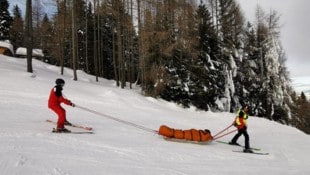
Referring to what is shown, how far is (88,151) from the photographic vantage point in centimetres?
1100

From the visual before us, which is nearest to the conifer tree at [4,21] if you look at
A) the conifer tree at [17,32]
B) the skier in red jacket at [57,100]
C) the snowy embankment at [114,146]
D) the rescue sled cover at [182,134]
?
the conifer tree at [17,32]

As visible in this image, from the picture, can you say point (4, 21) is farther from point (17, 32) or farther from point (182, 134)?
point (182, 134)

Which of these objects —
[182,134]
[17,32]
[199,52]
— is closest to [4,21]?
[17,32]

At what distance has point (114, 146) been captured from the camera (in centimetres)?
1223

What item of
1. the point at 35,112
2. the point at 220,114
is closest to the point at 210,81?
the point at 220,114

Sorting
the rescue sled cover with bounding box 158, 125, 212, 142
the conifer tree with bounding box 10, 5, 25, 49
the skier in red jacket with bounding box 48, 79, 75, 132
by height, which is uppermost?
the conifer tree with bounding box 10, 5, 25, 49

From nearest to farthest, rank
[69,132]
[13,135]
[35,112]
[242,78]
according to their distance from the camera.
Answer: [13,135] < [69,132] < [35,112] < [242,78]

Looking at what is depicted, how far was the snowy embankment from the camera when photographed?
938 centimetres

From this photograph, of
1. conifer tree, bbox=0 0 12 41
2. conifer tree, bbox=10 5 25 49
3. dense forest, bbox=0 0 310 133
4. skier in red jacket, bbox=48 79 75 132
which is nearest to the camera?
skier in red jacket, bbox=48 79 75 132

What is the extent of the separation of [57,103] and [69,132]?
3.87 feet

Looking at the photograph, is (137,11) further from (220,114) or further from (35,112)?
(35,112)

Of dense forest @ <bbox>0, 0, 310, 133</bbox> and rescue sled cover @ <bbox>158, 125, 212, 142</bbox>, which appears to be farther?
dense forest @ <bbox>0, 0, 310, 133</bbox>

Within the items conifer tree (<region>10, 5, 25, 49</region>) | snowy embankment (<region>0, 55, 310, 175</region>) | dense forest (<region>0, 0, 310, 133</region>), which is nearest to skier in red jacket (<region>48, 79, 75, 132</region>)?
snowy embankment (<region>0, 55, 310, 175</region>)

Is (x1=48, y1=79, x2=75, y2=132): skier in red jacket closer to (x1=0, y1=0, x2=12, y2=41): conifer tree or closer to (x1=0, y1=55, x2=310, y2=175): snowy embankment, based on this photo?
(x1=0, y1=55, x2=310, y2=175): snowy embankment
